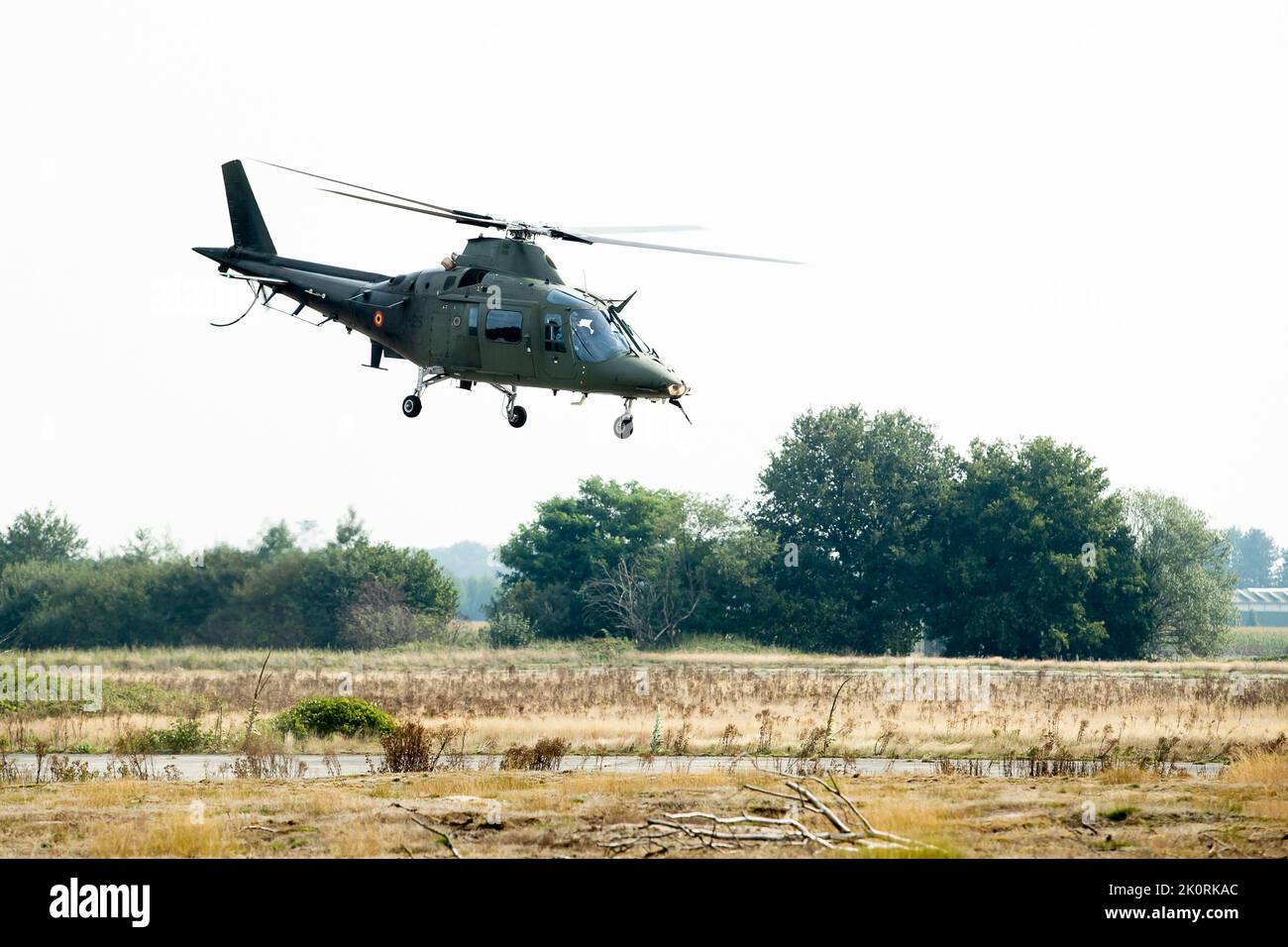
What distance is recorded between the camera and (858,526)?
267 ft

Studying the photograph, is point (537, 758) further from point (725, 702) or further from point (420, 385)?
point (725, 702)

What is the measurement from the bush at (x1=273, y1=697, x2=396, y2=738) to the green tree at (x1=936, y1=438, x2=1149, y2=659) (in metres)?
48.0

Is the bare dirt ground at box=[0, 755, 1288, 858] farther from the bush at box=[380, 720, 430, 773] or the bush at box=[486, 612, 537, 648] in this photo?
the bush at box=[486, 612, 537, 648]

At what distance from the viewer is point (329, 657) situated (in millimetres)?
61531

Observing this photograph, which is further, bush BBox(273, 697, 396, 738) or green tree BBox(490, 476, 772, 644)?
green tree BBox(490, 476, 772, 644)

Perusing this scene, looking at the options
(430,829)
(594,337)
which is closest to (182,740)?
(594,337)

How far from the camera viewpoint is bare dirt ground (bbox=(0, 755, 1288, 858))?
1667cm

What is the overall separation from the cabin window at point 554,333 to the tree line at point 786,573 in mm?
47345

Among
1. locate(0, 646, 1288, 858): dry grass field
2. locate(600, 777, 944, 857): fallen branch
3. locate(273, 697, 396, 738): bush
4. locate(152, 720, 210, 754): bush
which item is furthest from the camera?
locate(273, 697, 396, 738): bush

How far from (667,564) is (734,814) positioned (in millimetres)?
59347

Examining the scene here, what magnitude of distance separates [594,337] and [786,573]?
5850cm

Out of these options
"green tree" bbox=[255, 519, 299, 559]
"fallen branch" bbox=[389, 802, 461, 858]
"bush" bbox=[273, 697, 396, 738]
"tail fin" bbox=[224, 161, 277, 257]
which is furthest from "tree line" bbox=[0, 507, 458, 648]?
"fallen branch" bbox=[389, 802, 461, 858]

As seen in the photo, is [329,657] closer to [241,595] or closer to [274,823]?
[241,595]

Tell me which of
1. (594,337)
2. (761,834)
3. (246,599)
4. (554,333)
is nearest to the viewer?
(761,834)
